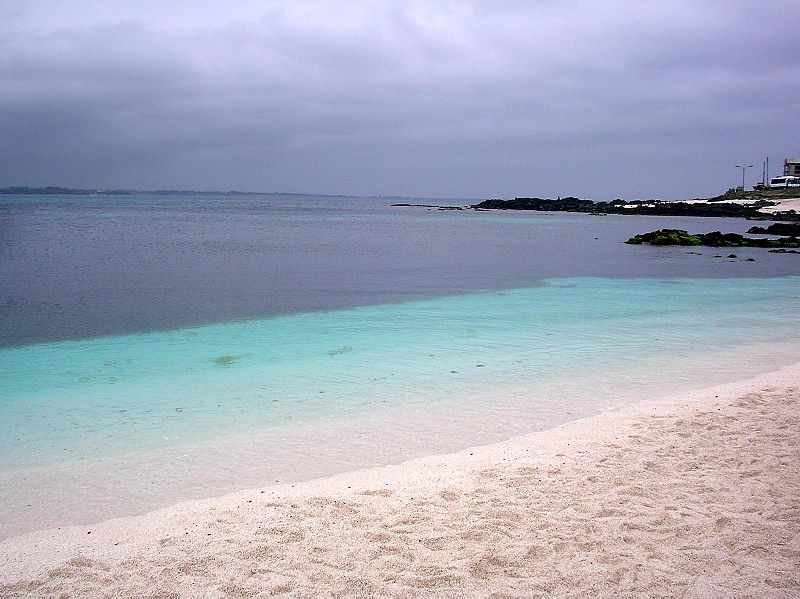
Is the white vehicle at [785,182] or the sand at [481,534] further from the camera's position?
the white vehicle at [785,182]

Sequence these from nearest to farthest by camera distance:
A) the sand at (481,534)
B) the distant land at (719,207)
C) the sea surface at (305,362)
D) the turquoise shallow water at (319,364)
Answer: the sand at (481,534) < the sea surface at (305,362) < the turquoise shallow water at (319,364) < the distant land at (719,207)

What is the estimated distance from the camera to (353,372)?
32.4 ft

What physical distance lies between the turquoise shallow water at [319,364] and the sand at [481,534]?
1.89m

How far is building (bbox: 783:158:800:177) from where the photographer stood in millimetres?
112312

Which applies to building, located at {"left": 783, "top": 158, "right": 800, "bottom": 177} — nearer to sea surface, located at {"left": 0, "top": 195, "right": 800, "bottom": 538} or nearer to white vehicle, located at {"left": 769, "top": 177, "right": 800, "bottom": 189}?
white vehicle, located at {"left": 769, "top": 177, "right": 800, "bottom": 189}

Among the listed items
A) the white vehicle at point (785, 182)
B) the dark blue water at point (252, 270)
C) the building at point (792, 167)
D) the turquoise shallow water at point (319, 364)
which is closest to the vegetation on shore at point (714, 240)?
the dark blue water at point (252, 270)

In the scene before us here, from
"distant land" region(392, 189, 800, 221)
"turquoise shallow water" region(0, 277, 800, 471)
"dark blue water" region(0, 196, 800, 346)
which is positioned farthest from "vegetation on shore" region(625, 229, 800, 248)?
"distant land" region(392, 189, 800, 221)

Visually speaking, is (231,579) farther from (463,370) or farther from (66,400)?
(463,370)

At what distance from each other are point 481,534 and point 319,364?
594cm

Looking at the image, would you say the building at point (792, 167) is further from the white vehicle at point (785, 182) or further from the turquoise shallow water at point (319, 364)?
the turquoise shallow water at point (319, 364)

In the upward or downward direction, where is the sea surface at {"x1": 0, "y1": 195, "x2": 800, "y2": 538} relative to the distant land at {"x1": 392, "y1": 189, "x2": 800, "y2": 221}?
downward

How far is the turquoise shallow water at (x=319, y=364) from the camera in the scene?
7.53m

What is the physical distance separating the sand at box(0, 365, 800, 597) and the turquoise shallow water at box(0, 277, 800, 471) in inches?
74.3

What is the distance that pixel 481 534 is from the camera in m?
4.79
